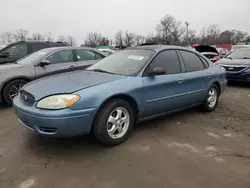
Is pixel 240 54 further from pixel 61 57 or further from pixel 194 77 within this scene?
pixel 61 57

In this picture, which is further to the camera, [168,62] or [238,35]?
[238,35]

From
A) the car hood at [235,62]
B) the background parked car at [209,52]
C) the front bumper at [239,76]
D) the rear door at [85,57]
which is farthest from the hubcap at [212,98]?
the background parked car at [209,52]

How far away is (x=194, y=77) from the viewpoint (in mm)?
4512

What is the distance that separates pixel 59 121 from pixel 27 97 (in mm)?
759

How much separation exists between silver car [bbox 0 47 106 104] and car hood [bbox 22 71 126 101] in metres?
2.22

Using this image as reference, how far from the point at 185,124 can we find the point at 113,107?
175 cm

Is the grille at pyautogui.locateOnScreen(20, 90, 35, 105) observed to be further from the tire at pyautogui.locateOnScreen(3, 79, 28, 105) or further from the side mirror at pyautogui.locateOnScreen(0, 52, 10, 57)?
the side mirror at pyautogui.locateOnScreen(0, 52, 10, 57)

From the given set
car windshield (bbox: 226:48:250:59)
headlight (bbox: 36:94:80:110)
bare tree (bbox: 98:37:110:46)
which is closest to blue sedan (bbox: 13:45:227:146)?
headlight (bbox: 36:94:80:110)

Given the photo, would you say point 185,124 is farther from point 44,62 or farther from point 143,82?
point 44,62

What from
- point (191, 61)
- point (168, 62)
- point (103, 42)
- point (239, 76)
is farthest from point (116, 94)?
point (103, 42)

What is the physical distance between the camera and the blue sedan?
2.96m

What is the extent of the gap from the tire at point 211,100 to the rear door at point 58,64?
11.4 ft

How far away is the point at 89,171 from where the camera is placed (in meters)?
2.79

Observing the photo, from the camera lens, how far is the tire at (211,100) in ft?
16.4
